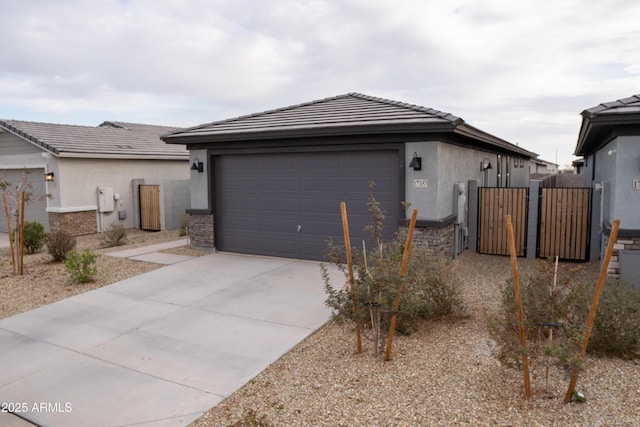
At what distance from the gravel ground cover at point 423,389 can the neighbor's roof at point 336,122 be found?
420 cm

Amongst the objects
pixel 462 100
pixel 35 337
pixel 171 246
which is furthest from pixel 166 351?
pixel 462 100

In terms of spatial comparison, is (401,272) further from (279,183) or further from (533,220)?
(533,220)

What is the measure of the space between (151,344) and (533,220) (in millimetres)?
8501

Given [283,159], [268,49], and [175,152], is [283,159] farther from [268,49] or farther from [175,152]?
[175,152]

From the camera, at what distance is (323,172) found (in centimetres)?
1038

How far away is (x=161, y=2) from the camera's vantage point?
10867mm

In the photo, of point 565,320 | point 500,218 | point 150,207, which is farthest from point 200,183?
point 565,320

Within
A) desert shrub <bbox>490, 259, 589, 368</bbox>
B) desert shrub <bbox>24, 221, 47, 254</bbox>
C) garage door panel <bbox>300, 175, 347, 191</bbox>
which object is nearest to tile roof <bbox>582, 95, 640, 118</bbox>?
desert shrub <bbox>490, 259, 589, 368</bbox>

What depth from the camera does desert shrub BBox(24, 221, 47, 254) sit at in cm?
1298

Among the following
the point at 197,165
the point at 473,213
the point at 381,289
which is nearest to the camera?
the point at 381,289

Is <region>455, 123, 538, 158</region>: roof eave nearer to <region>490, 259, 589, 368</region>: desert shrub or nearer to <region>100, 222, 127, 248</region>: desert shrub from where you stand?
<region>490, 259, 589, 368</region>: desert shrub

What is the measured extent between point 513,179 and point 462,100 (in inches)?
246

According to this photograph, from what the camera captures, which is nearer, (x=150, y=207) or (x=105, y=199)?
(x=105, y=199)

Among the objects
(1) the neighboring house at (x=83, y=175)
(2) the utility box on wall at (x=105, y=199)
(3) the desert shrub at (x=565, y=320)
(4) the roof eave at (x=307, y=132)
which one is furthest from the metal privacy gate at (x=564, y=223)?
(2) the utility box on wall at (x=105, y=199)
